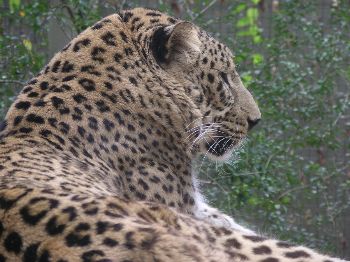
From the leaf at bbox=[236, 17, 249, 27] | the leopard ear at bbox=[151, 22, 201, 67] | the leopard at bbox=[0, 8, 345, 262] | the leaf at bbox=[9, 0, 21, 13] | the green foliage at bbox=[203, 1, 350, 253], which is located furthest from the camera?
the leaf at bbox=[236, 17, 249, 27]

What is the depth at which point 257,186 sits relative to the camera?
21.4 feet

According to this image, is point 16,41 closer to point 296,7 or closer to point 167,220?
point 296,7

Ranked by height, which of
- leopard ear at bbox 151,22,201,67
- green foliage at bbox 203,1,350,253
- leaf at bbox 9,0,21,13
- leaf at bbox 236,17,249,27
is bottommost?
green foliage at bbox 203,1,350,253

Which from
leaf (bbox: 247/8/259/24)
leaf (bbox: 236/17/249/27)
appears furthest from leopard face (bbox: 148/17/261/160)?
leaf (bbox: 247/8/259/24)

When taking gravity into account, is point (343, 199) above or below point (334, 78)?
below

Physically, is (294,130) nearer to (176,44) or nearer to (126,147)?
(176,44)

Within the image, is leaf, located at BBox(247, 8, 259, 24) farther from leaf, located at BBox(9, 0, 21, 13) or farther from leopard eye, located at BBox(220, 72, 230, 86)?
leopard eye, located at BBox(220, 72, 230, 86)

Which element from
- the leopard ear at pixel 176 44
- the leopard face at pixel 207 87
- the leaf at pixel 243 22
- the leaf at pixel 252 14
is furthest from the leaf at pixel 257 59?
the leopard ear at pixel 176 44

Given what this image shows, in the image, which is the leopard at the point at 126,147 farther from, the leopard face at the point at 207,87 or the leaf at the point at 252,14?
the leaf at the point at 252,14

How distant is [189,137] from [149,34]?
0.57 m

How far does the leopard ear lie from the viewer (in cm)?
496

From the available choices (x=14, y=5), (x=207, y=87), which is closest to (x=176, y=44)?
(x=207, y=87)

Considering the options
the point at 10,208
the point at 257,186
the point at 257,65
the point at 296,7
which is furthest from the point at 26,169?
the point at 296,7

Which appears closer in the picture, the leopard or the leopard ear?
the leopard
